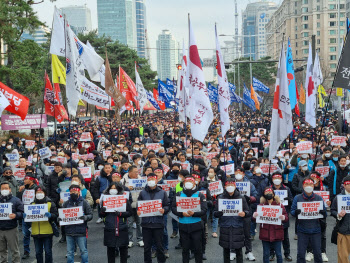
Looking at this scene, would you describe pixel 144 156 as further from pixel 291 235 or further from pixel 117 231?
pixel 117 231

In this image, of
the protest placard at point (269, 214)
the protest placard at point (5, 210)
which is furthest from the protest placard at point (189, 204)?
the protest placard at point (5, 210)

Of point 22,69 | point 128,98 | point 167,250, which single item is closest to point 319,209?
point 167,250

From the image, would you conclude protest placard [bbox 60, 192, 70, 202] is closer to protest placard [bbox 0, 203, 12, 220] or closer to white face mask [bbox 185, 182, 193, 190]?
protest placard [bbox 0, 203, 12, 220]

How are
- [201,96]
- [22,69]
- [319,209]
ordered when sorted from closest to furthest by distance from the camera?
[319,209] → [201,96] → [22,69]

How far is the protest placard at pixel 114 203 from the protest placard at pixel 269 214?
228 centimetres

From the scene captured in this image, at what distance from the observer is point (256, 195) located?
9422mm

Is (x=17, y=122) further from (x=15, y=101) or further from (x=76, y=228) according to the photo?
(x=76, y=228)

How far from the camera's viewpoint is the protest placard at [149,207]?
8.02 m

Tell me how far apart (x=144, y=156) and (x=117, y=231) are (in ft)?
20.5

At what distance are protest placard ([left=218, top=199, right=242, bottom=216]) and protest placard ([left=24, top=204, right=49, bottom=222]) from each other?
9.98 ft

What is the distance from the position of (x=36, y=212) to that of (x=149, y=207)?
6.50 ft

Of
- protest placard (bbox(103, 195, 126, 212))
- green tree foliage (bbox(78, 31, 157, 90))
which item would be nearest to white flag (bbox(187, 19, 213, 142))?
protest placard (bbox(103, 195, 126, 212))

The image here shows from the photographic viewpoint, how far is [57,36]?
13172 mm

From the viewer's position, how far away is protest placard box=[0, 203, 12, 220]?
824 cm
